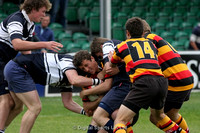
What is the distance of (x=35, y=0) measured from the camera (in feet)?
21.0

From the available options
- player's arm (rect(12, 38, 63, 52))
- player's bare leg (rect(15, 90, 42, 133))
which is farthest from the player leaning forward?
player's bare leg (rect(15, 90, 42, 133))

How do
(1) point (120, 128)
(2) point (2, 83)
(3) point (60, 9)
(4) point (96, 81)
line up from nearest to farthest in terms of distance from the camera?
(1) point (120, 128) < (4) point (96, 81) < (2) point (2, 83) < (3) point (60, 9)

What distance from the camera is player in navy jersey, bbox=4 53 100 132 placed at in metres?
6.08

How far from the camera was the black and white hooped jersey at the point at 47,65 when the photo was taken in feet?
20.3

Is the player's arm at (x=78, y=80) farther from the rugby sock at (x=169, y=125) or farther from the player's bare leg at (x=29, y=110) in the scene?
the rugby sock at (x=169, y=125)

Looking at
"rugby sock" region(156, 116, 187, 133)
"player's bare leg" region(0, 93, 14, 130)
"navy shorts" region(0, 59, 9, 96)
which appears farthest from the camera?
"navy shorts" region(0, 59, 9, 96)

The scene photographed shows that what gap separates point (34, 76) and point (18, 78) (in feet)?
0.86

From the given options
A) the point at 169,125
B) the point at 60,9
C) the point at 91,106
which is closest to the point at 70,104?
the point at 91,106

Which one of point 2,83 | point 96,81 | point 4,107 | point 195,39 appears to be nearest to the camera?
point 96,81

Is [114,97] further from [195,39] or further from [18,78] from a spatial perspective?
[195,39]

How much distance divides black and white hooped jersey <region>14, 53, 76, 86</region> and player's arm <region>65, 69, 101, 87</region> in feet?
0.35

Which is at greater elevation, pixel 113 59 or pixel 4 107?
pixel 113 59

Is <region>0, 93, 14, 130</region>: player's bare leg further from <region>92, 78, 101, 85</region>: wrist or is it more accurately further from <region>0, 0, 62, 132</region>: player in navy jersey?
<region>92, 78, 101, 85</region>: wrist

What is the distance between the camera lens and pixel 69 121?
842 cm
